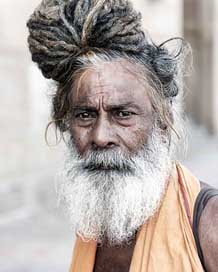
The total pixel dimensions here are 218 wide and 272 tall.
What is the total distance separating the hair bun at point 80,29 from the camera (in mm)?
2631

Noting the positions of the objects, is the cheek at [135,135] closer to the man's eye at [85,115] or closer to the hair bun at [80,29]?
the man's eye at [85,115]

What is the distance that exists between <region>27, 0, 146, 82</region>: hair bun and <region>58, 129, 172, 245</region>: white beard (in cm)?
31

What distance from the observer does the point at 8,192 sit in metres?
8.64

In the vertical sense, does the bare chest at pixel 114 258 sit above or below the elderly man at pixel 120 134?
below

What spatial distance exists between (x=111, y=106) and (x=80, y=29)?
0.85ft

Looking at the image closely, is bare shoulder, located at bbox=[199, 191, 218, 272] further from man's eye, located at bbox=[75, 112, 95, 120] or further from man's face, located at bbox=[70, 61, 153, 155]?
man's eye, located at bbox=[75, 112, 95, 120]

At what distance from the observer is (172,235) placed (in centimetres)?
256

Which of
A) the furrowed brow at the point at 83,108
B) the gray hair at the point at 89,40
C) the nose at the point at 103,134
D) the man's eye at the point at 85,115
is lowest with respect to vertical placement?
the nose at the point at 103,134

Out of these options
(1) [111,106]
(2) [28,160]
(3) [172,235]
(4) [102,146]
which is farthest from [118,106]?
(2) [28,160]

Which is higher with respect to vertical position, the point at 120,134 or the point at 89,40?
the point at 89,40

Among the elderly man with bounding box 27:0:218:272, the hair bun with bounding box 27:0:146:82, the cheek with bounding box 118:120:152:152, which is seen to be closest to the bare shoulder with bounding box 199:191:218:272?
the elderly man with bounding box 27:0:218:272

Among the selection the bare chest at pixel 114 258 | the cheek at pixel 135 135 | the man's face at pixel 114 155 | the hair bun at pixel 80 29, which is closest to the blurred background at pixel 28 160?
the bare chest at pixel 114 258

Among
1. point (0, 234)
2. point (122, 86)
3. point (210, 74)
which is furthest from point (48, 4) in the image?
point (210, 74)

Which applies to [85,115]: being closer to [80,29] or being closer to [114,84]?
[114,84]
